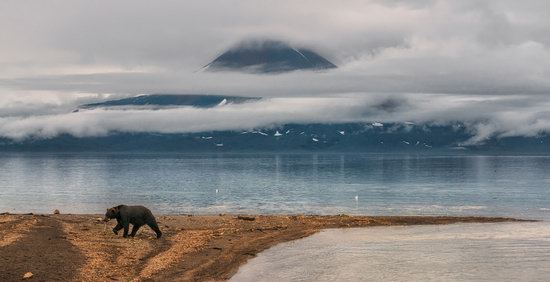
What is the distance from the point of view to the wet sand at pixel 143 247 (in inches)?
1261

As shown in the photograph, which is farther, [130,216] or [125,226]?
[130,216]

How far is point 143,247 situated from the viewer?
4072cm

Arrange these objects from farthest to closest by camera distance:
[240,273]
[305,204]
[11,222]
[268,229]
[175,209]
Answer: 1. [305,204]
2. [175,209]
3. [268,229]
4. [11,222]
5. [240,273]

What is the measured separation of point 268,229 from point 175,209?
37798mm

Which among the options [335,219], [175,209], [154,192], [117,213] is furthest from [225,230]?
[154,192]

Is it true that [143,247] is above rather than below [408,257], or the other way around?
above

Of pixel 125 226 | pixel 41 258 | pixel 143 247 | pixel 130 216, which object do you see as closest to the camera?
pixel 41 258

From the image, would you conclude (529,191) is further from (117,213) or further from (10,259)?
(10,259)

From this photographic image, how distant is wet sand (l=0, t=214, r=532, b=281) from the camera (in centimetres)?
3203

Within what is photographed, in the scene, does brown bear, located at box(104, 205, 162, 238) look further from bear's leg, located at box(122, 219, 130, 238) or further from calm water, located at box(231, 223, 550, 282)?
calm water, located at box(231, 223, 550, 282)

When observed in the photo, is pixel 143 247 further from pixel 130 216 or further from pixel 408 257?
pixel 408 257

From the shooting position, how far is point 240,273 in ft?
115

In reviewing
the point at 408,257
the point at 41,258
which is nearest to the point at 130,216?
the point at 41,258

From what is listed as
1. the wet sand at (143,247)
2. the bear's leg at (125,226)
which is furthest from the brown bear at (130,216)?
the wet sand at (143,247)
